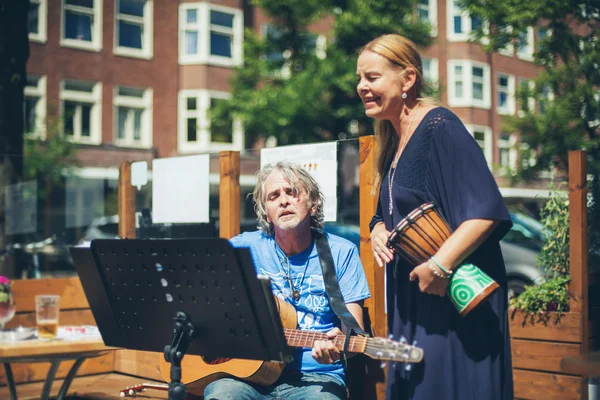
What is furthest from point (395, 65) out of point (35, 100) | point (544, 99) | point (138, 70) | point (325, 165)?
point (138, 70)

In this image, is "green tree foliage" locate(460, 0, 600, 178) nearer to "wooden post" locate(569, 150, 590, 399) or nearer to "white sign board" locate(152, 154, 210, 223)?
"wooden post" locate(569, 150, 590, 399)

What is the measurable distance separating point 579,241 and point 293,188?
1942mm

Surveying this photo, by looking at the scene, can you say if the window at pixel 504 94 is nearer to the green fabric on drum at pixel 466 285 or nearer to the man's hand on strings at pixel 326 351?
the man's hand on strings at pixel 326 351

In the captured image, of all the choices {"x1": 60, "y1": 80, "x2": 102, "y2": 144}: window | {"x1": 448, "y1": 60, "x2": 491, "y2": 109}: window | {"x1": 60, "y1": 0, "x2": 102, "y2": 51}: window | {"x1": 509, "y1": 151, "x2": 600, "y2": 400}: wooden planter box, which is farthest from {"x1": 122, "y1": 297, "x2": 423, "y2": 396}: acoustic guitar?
{"x1": 448, "y1": 60, "x2": 491, "y2": 109}: window

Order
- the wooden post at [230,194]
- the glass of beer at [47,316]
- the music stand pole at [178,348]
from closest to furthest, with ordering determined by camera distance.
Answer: the music stand pole at [178,348]
the glass of beer at [47,316]
the wooden post at [230,194]

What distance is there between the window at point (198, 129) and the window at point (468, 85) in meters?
8.98

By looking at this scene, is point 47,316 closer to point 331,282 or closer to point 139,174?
point 331,282

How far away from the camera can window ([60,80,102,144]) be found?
71.5ft

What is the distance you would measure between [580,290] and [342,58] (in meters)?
15.3

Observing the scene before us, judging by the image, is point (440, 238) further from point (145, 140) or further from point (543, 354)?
point (145, 140)

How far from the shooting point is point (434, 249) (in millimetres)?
2201

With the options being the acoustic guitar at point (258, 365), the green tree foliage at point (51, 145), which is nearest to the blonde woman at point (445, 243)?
the acoustic guitar at point (258, 365)

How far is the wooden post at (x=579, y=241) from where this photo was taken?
4.43 meters

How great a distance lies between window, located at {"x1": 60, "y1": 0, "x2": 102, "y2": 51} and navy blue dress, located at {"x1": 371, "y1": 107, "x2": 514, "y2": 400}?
823 inches
